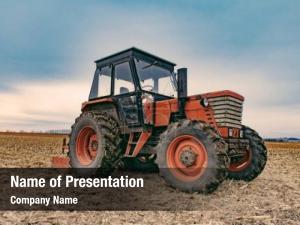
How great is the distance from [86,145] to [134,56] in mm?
2591

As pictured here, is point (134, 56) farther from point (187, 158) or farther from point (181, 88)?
point (187, 158)

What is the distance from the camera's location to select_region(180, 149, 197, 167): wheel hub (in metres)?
5.86

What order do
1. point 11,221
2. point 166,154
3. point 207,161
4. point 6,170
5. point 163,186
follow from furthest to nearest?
point 6,170
point 163,186
point 166,154
point 207,161
point 11,221

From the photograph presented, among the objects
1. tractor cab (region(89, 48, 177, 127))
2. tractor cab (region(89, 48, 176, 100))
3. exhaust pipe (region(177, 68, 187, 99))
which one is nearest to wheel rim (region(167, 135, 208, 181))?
exhaust pipe (region(177, 68, 187, 99))

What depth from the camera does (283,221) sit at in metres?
4.41

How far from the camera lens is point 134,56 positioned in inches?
304

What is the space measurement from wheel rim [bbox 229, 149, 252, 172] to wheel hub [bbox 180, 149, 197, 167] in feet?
7.12

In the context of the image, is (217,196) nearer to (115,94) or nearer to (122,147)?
(122,147)

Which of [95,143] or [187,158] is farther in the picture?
[95,143]

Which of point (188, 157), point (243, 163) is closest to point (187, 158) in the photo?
point (188, 157)

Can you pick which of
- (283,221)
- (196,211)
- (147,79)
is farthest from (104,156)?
(283,221)

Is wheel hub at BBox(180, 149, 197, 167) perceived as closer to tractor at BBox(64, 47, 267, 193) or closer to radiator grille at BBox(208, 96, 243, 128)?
tractor at BBox(64, 47, 267, 193)

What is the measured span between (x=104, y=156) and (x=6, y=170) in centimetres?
334

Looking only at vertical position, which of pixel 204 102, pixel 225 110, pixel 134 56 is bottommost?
pixel 225 110
